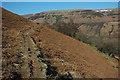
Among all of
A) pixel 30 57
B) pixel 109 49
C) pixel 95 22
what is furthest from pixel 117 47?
pixel 95 22

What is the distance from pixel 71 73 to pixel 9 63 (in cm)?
504

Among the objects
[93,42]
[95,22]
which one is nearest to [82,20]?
[95,22]

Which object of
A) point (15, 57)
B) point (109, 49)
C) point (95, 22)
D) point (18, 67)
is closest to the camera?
point (18, 67)

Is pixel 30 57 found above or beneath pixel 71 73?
above

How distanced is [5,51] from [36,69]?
383 cm

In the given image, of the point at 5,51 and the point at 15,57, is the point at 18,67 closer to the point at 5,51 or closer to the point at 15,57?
the point at 15,57

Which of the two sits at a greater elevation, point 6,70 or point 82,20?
point 82,20

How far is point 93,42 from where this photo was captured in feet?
167

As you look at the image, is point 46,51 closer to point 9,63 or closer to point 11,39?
point 11,39

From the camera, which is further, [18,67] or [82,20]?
[82,20]

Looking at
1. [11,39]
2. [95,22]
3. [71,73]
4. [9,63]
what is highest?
[95,22]

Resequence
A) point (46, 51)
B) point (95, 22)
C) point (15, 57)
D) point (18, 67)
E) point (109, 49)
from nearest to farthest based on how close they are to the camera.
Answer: point (18, 67), point (15, 57), point (46, 51), point (109, 49), point (95, 22)

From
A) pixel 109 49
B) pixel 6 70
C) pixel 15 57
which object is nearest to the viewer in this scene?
pixel 6 70

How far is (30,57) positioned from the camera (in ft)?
48.3
